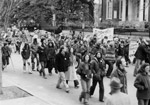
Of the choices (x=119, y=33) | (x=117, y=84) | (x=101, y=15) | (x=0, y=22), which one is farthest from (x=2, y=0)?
(x=101, y=15)

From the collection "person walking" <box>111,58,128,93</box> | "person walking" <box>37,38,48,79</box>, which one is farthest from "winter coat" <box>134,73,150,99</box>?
"person walking" <box>37,38,48,79</box>

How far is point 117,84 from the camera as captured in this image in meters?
4.72

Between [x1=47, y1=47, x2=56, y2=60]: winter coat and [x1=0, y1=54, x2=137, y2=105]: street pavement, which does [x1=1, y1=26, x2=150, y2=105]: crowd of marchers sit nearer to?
[x1=47, y1=47, x2=56, y2=60]: winter coat

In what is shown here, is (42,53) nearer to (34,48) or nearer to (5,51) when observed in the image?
(34,48)

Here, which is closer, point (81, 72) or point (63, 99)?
point (81, 72)

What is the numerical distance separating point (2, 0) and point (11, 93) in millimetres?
3078

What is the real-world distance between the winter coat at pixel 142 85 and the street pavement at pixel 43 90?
83.3 inches

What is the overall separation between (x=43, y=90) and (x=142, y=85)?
4.47 meters

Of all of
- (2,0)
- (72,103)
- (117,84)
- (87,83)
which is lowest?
(72,103)

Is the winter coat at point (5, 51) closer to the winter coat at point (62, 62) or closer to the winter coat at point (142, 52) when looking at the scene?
the winter coat at point (62, 62)

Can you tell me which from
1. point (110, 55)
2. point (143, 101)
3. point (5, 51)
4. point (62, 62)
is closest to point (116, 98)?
point (143, 101)

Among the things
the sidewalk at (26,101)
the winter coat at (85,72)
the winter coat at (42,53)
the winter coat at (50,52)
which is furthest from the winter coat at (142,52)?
the sidewalk at (26,101)

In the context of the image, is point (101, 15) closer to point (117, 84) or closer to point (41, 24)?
point (41, 24)

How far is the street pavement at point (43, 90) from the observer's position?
863 centimetres
